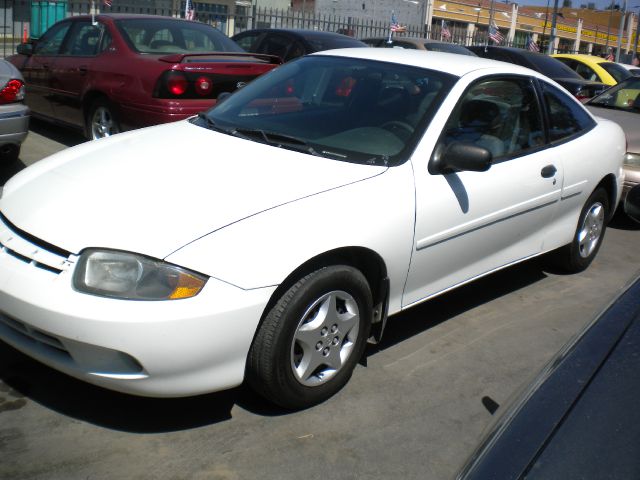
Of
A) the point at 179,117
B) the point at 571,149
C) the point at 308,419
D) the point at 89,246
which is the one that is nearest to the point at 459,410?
the point at 308,419

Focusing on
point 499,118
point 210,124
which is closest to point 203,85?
point 210,124

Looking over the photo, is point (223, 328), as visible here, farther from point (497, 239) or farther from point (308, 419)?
point (497, 239)

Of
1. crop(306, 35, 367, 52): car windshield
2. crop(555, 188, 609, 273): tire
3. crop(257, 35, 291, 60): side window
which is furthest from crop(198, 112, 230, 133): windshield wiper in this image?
crop(257, 35, 291, 60): side window

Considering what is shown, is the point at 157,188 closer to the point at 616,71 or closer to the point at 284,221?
the point at 284,221

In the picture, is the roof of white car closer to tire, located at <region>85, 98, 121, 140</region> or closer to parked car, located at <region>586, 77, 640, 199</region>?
parked car, located at <region>586, 77, 640, 199</region>

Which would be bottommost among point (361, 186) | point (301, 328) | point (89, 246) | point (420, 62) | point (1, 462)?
point (1, 462)

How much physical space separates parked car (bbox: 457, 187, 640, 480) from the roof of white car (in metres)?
2.38

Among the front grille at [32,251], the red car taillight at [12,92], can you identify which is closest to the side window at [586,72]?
the red car taillight at [12,92]

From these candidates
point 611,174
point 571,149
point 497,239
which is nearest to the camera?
point 497,239

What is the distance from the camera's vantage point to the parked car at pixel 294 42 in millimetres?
9727

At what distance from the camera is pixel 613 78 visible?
611 inches

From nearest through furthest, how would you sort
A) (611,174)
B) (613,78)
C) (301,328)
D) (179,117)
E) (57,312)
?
(57,312) < (301,328) < (611,174) < (179,117) < (613,78)

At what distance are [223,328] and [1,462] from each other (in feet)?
3.17

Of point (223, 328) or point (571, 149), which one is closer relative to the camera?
point (223, 328)
